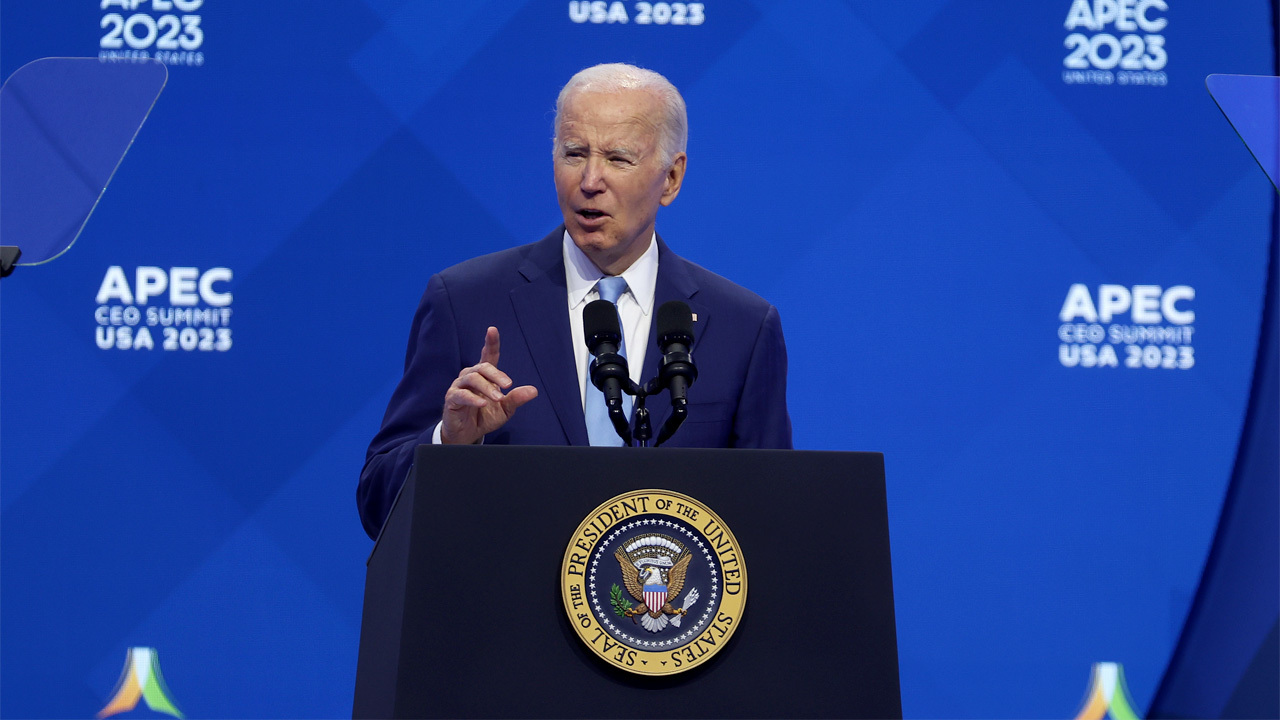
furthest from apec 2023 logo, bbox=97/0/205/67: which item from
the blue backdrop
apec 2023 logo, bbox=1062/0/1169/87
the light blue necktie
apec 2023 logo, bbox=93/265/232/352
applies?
apec 2023 logo, bbox=1062/0/1169/87

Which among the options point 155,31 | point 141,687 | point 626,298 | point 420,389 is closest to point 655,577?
point 420,389

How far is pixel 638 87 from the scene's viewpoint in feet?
6.37

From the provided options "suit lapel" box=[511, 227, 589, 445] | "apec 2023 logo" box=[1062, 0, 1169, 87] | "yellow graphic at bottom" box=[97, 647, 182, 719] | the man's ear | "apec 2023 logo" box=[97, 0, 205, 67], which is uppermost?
"apec 2023 logo" box=[97, 0, 205, 67]

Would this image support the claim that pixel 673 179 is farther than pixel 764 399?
Yes

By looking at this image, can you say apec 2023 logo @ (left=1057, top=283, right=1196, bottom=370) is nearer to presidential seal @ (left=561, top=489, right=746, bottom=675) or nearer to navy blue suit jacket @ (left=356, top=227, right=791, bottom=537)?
navy blue suit jacket @ (left=356, top=227, right=791, bottom=537)

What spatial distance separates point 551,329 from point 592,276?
176mm

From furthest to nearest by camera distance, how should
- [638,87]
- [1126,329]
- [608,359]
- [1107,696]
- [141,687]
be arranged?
[1126,329], [1107,696], [141,687], [638,87], [608,359]

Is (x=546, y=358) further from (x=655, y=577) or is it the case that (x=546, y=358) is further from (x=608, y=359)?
(x=655, y=577)

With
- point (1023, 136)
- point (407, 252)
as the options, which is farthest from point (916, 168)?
point (407, 252)

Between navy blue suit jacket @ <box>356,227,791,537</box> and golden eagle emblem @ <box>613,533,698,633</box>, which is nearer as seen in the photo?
golden eagle emblem @ <box>613,533,698,633</box>

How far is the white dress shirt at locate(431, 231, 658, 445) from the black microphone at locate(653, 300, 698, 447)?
0.48m

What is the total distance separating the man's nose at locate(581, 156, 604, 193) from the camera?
1903 mm

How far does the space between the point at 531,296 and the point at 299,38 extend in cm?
147

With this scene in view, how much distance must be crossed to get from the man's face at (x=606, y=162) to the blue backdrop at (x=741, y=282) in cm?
99
